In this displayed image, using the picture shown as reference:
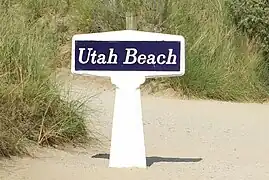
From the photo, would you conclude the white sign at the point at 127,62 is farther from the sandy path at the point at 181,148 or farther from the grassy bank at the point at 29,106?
the grassy bank at the point at 29,106

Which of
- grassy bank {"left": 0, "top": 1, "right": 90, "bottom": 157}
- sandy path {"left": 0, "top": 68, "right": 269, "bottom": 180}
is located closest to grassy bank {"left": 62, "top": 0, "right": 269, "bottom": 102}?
sandy path {"left": 0, "top": 68, "right": 269, "bottom": 180}

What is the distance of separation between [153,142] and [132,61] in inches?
86.0

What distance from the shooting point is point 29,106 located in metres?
8.19

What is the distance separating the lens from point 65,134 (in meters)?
8.45

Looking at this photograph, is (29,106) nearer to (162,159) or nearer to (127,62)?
(127,62)

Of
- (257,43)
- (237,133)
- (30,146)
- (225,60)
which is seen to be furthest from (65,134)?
(257,43)

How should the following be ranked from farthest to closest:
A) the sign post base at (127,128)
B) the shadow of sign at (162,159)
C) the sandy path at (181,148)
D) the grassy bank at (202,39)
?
the grassy bank at (202,39)
the shadow of sign at (162,159)
the sign post base at (127,128)
the sandy path at (181,148)

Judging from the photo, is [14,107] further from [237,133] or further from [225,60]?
[225,60]

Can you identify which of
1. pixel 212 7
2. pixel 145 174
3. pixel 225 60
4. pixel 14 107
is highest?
pixel 212 7

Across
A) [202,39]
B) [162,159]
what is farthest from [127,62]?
[202,39]

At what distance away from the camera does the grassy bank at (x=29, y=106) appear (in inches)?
309

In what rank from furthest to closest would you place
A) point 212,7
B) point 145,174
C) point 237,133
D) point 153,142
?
point 212,7 < point 237,133 < point 153,142 < point 145,174

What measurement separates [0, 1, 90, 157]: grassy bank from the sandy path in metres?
0.20

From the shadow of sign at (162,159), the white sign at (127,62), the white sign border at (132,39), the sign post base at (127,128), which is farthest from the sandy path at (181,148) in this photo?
the white sign border at (132,39)
